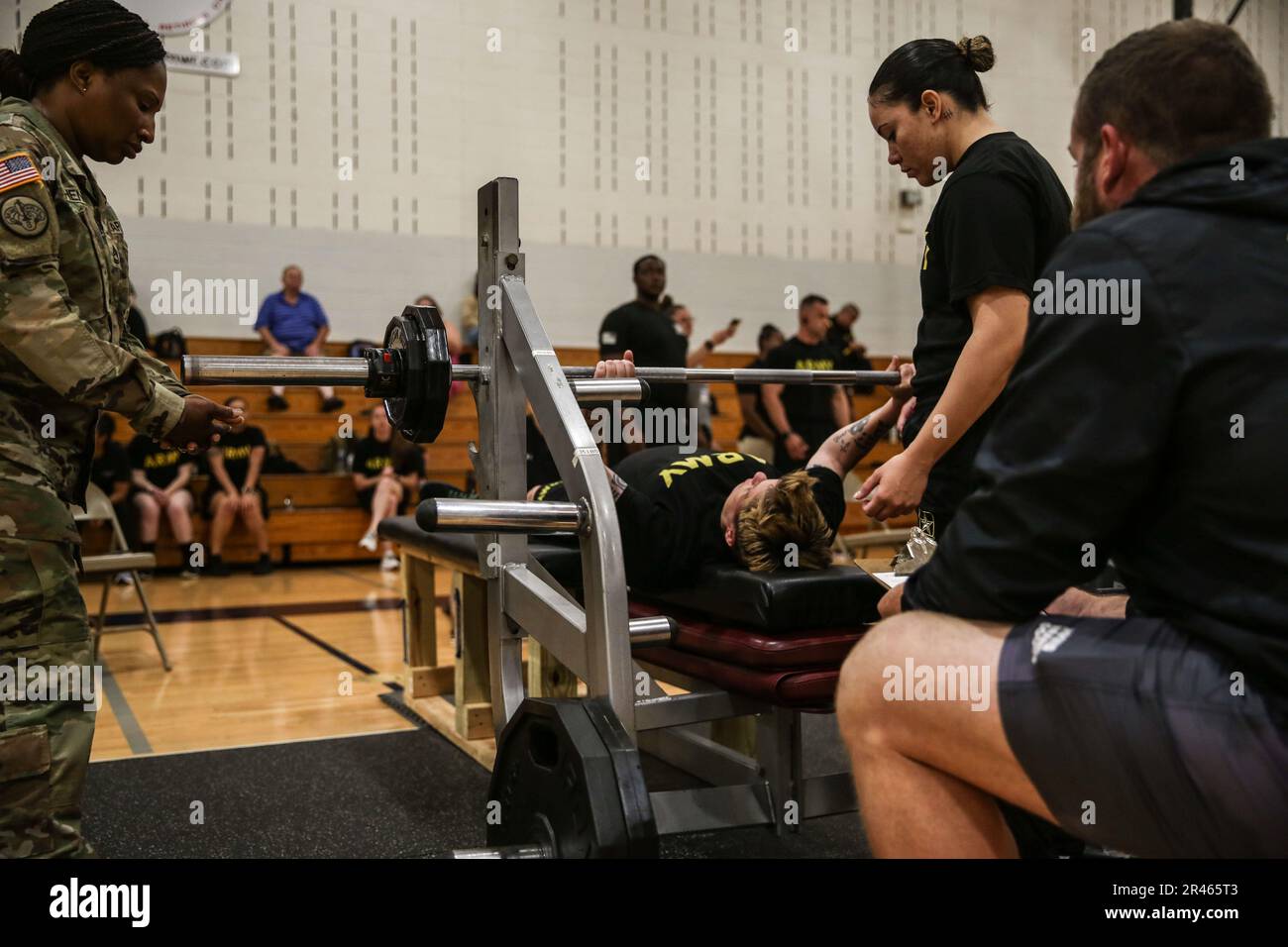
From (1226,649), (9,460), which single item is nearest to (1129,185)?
(1226,649)

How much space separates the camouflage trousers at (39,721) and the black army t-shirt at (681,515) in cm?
106

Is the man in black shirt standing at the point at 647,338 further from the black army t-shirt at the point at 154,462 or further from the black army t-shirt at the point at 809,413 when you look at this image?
the black army t-shirt at the point at 154,462

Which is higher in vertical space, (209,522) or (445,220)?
(445,220)

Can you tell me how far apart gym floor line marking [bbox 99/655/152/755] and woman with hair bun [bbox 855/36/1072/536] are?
2.21m

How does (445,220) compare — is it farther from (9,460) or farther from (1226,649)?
(1226,649)

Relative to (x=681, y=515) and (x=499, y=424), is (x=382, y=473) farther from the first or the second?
(x=499, y=424)

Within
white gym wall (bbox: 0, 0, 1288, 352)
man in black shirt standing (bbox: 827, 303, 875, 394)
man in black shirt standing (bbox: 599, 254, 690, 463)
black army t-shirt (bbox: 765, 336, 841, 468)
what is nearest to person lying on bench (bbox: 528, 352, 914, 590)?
man in black shirt standing (bbox: 599, 254, 690, 463)

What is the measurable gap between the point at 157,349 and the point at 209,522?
119 cm

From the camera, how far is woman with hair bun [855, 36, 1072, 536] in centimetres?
174

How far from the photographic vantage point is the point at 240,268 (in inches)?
295

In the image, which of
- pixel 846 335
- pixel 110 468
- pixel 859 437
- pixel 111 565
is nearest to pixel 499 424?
pixel 859 437

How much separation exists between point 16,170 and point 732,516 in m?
1.54

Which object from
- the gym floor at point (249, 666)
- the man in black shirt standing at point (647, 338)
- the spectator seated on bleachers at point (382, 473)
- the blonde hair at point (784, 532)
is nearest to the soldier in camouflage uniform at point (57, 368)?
the blonde hair at point (784, 532)

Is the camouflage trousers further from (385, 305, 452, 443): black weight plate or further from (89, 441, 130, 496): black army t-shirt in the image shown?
(89, 441, 130, 496): black army t-shirt
